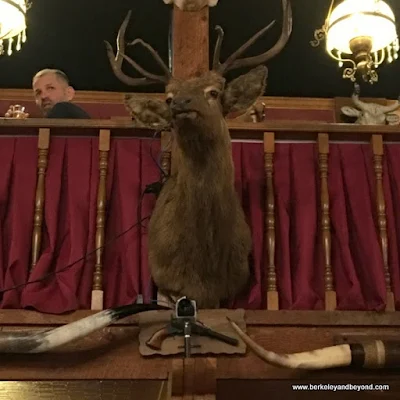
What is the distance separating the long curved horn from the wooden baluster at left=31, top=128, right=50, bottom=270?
43 centimetres

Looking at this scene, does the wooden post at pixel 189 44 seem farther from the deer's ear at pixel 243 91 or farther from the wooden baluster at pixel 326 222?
the wooden baluster at pixel 326 222

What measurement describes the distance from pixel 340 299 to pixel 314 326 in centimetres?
21

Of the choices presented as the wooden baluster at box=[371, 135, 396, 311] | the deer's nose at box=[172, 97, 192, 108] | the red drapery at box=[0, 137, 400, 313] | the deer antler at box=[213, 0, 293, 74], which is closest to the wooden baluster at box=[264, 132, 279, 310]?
the red drapery at box=[0, 137, 400, 313]

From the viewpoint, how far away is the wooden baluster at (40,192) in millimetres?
3695

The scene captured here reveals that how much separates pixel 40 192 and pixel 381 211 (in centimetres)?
166

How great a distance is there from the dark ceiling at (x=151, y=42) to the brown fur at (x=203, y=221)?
341 centimetres

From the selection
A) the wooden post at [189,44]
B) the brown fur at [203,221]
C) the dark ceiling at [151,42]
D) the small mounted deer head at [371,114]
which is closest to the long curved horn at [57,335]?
the brown fur at [203,221]

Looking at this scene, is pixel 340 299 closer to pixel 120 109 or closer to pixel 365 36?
pixel 365 36

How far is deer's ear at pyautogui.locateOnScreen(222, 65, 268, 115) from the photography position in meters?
3.72

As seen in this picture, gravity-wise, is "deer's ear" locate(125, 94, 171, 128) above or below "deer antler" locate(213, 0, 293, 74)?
below

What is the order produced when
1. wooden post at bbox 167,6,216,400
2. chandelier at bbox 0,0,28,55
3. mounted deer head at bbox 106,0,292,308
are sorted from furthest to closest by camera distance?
chandelier at bbox 0,0,28,55
wooden post at bbox 167,6,216,400
mounted deer head at bbox 106,0,292,308

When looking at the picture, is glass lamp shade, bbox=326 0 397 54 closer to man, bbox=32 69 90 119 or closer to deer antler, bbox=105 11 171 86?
man, bbox=32 69 90 119

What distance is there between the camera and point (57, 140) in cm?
396

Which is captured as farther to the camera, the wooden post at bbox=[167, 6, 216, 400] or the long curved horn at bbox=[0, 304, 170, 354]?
the wooden post at bbox=[167, 6, 216, 400]
